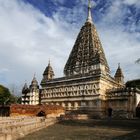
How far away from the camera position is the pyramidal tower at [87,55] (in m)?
59.2

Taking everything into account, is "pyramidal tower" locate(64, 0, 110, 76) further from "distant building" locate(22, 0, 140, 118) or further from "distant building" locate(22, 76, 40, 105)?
"distant building" locate(22, 76, 40, 105)

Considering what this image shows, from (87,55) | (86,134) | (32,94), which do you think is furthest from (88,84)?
(86,134)

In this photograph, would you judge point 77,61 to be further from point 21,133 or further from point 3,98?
point 21,133

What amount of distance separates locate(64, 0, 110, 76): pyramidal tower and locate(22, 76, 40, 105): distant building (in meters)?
18.2

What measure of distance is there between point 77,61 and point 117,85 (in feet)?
39.4

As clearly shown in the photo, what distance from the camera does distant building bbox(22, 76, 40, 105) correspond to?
7988 cm

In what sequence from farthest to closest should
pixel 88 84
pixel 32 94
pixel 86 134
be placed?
pixel 32 94, pixel 88 84, pixel 86 134

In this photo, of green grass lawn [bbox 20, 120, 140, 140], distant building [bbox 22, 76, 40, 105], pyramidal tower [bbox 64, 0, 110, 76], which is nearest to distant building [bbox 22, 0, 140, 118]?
pyramidal tower [bbox 64, 0, 110, 76]

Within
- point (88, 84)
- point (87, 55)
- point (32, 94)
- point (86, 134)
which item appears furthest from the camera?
point (32, 94)

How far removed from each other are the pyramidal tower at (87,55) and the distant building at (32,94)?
18208 millimetres

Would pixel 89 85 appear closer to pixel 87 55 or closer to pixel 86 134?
pixel 87 55

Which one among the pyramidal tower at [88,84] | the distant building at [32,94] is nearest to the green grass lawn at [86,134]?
the pyramidal tower at [88,84]

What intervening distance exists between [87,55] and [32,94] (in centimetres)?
2648

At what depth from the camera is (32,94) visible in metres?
80.6
